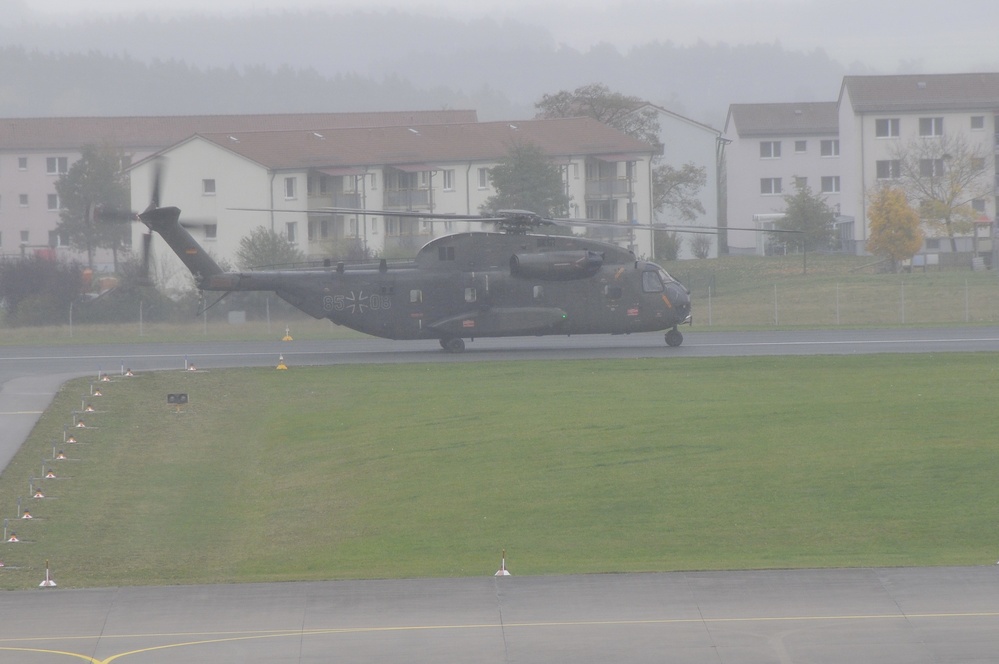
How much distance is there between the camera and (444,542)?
57.6 ft

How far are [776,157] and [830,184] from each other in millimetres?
4819

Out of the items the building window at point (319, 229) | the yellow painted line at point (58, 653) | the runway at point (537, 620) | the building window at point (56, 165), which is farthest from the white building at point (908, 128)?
the yellow painted line at point (58, 653)

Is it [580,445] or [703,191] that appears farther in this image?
[703,191]

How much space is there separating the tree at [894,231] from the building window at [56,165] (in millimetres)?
67929

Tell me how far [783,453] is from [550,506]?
15.3 ft

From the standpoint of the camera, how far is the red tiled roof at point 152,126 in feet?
323

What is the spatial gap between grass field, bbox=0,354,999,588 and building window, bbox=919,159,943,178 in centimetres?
4885

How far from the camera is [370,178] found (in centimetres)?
7206

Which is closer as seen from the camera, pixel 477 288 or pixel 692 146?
pixel 477 288

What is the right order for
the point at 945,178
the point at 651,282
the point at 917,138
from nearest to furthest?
the point at 651,282, the point at 945,178, the point at 917,138

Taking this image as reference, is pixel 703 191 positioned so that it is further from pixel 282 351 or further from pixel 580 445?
pixel 580 445

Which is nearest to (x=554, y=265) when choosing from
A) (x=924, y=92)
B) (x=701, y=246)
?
(x=701, y=246)

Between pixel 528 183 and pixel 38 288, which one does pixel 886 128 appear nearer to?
pixel 528 183

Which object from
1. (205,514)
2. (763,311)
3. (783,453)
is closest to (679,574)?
(783,453)
